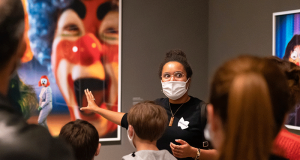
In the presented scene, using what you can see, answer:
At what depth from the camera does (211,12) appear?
12.4ft

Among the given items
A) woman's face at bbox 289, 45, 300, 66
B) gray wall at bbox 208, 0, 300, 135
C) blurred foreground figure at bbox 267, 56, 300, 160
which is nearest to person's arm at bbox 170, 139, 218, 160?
blurred foreground figure at bbox 267, 56, 300, 160

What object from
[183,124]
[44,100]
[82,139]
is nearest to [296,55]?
[183,124]

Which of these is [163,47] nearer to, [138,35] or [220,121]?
[138,35]

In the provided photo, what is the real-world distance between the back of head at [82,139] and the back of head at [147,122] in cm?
26

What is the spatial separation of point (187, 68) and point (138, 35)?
1243 mm

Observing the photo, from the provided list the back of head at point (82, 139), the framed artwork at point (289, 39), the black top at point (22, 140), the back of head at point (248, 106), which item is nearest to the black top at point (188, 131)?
the back of head at point (82, 139)

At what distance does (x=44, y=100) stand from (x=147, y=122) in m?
1.53

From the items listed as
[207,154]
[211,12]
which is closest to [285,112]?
[207,154]

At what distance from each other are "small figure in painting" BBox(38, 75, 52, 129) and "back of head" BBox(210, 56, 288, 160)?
2392 mm

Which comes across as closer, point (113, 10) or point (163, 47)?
point (113, 10)

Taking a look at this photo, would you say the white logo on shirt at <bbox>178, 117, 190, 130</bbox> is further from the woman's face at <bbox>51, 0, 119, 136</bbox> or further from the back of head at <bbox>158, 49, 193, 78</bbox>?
the woman's face at <bbox>51, 0, 119, 136</bbox>

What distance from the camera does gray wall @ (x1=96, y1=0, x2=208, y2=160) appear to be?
3.18 metres

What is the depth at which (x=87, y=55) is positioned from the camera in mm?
2949

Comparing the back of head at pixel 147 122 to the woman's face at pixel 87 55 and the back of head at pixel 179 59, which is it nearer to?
the back of head at pixel 179 59
